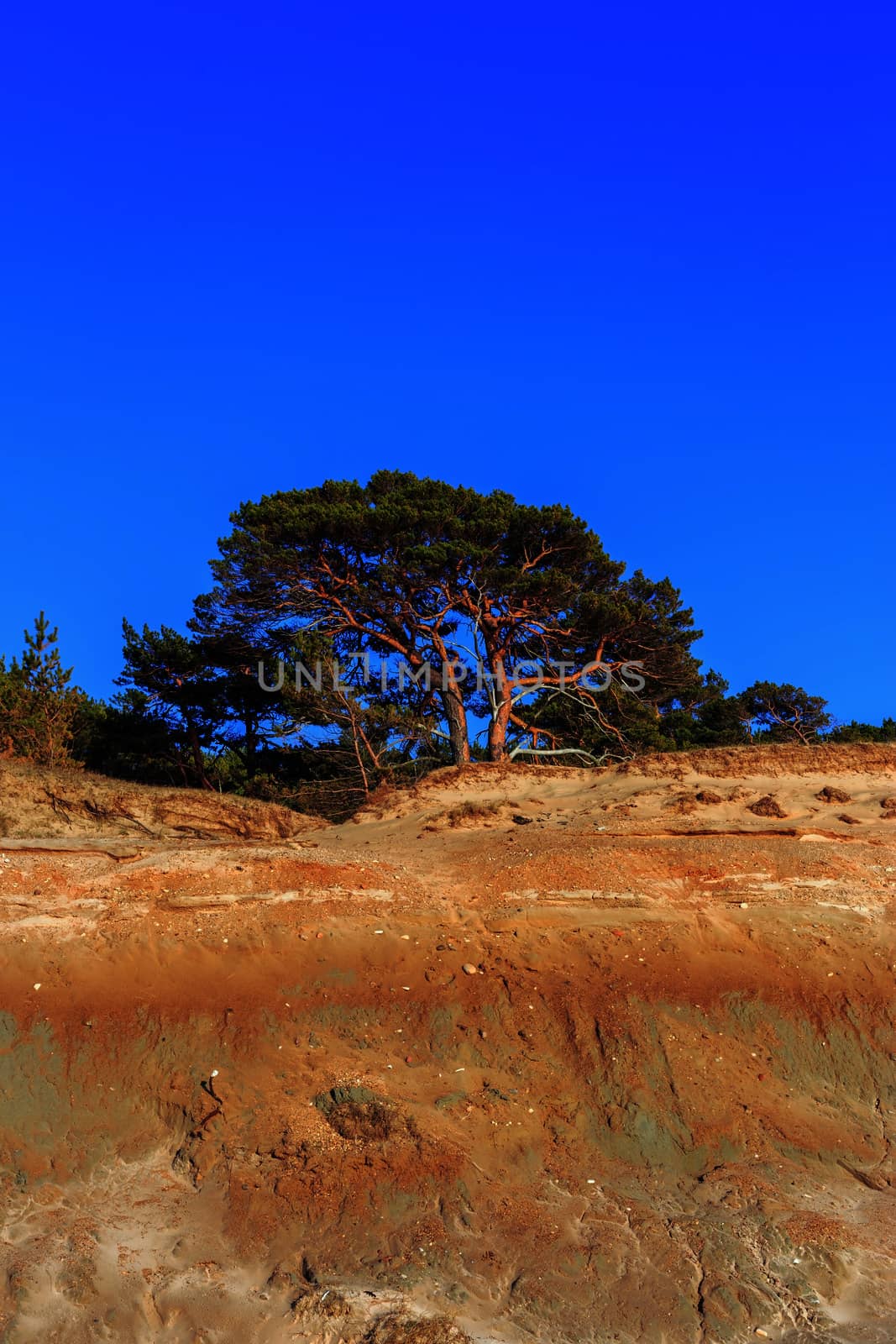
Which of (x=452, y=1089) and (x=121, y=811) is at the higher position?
(x=121, y=811)

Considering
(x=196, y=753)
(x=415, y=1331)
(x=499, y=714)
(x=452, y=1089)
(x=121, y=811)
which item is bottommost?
(x=415, y=1331)

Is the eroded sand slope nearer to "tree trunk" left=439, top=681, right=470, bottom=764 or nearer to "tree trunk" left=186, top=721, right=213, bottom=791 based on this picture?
"tree trunk" left=439, top=681, right=470, bottom=764

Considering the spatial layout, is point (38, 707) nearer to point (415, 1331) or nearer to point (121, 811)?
point (121, 811)

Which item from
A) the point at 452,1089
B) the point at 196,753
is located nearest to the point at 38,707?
the point at 196,753

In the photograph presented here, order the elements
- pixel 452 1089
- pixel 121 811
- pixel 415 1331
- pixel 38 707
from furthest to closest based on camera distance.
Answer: pixel 38 707 → pixel 121 811 → pixel 452 1089 → pixel 415 1331

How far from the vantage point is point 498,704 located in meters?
29.5

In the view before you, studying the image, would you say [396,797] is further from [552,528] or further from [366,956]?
[552,528]

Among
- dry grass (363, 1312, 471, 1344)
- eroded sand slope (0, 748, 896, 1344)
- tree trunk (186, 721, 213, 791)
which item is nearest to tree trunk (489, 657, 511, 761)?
tree trunk (186, 721, 213, 791)

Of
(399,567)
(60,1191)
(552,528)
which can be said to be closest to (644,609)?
(552,528)

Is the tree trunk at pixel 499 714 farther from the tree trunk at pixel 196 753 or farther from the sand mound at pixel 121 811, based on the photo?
the sand mound at pixel 121 811

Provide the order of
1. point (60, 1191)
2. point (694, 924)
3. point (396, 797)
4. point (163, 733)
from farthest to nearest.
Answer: point (163, 733) < point (396, 797) < point (694, 924) < point (60, 1191)

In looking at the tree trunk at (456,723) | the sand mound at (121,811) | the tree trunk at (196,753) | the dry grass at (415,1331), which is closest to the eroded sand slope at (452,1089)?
the dry grass at (415,1331)

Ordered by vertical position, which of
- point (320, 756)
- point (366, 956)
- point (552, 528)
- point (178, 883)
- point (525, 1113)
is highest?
point (552, 528)

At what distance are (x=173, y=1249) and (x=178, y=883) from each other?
14.6 ft
